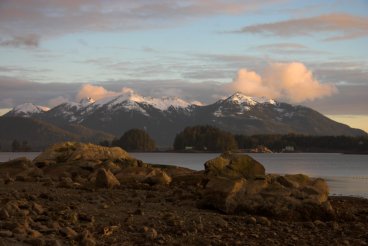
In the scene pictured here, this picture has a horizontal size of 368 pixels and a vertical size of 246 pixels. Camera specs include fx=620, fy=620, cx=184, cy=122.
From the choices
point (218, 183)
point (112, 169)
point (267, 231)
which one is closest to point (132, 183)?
point (112, 169)

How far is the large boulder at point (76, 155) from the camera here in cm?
3897

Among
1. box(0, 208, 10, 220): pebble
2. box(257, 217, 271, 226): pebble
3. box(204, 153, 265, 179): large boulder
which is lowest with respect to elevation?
box(257, 217, 271, 226): pebble

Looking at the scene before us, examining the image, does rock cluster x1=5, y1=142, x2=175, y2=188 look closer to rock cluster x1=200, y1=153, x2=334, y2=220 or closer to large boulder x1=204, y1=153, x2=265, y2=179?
large boulder x1=204, y1=153, x2=265, y2=179

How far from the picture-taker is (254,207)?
18734mm

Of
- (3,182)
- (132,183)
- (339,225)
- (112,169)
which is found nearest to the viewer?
(339,225)

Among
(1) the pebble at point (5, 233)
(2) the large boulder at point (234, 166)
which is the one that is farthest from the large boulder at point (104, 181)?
(1) the pebble at point (5, 233)

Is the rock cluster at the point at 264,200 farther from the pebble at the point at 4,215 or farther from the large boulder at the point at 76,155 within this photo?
the large boulder at the point at 76,155

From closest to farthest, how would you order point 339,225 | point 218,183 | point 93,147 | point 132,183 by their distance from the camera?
point 339,225 → point 218,183 → point 132,183 → point 93,147

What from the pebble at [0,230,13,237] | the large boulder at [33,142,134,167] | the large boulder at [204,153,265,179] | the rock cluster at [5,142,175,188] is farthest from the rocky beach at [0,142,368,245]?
the large boulder at [33,142,134,167]

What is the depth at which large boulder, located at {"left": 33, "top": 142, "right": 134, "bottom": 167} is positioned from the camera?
128 feet

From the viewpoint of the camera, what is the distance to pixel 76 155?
130 feet

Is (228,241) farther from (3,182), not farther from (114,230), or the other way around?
(3,182)

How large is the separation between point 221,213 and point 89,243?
698 cm

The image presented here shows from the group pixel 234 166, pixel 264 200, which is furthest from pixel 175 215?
pixel 234 166
